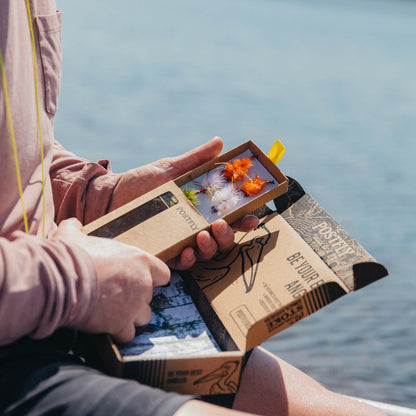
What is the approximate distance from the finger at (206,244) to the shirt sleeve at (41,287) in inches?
8.9

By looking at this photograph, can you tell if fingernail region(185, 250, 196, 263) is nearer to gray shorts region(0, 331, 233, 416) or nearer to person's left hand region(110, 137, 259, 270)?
person's left hand region(110, 137, 259, 270)

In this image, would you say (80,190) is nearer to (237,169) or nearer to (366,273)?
(237,169)

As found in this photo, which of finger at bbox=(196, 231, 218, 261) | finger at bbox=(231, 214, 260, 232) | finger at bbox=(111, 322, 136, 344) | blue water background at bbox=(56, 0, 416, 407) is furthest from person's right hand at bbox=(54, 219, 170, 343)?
blue water background at bbox=(56, 0, 416, 407)

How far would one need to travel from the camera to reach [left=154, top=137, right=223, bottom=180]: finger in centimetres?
93

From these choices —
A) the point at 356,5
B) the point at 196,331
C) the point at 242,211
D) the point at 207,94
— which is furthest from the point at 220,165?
the point at 356,5

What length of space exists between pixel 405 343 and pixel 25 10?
1.40 metres

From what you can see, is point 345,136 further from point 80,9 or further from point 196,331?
point 80,9

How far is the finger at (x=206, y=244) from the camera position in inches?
31.2

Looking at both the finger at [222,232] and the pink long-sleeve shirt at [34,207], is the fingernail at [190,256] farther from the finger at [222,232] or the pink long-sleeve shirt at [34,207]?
the pink long-sleeve shirt at [34,207]

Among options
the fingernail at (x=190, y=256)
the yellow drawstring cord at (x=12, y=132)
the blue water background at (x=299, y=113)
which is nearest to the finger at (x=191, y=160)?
the fingernail at (x=190, y=256)

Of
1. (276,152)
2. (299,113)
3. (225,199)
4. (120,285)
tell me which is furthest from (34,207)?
(299,113)

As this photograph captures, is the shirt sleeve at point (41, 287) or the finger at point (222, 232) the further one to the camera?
the finger at point (222, 232)

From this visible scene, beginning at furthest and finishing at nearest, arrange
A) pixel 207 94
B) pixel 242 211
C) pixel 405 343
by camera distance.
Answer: pixel 207 94, pixel 405 343, pixel 242 211

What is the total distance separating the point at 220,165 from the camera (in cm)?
93
